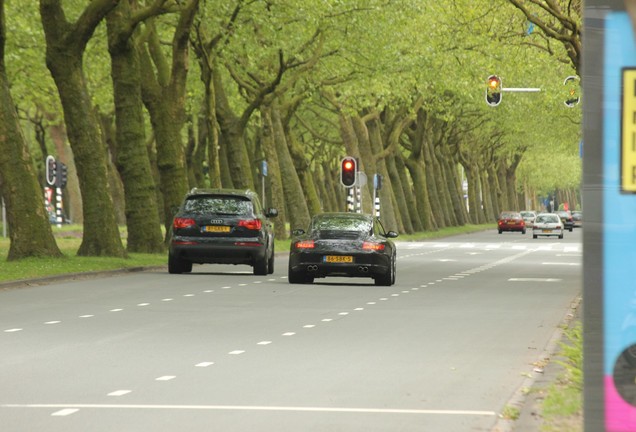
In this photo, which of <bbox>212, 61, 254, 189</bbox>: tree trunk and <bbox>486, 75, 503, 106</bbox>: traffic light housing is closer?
<bbox>486, 75, 503, 106</bbox>: traffic light housing

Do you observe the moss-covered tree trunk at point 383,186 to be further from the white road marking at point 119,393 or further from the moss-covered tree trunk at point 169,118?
the white road marking at point 119,393

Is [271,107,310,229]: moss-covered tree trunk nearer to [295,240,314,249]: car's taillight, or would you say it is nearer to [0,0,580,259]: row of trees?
[0,0,580,259]: row of trees

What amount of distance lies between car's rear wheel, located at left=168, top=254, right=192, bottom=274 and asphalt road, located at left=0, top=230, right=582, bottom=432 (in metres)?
3.72

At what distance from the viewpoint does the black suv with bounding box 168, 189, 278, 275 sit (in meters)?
29.7

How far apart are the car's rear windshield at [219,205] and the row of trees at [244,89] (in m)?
3.20

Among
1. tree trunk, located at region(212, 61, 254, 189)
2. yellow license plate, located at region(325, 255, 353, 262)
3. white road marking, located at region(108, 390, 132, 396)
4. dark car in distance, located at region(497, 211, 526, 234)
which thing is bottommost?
dark car in distance, located at region(497, 211, 526, 234)

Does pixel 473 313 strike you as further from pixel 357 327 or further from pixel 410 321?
pixel 357 327

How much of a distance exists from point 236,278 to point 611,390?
942 inches

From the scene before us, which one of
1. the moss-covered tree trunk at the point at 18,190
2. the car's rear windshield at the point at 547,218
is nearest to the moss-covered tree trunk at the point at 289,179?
the car's rear windshield at the point at 547,218

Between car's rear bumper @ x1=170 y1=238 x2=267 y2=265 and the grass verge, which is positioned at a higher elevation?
car's rear bumper @ x1=170 y1=238 x2=267 y2=265

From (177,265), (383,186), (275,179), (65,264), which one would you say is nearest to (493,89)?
(177,265)

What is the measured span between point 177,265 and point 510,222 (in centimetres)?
5752

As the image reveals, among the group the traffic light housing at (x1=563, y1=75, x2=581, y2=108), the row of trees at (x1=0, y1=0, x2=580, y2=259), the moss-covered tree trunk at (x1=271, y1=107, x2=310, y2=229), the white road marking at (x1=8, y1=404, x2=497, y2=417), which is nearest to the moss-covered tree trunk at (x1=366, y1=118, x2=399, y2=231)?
the row of trees at (x1=0, y1=0, x2=580, y2=259)

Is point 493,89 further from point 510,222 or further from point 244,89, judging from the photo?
point 510,222
